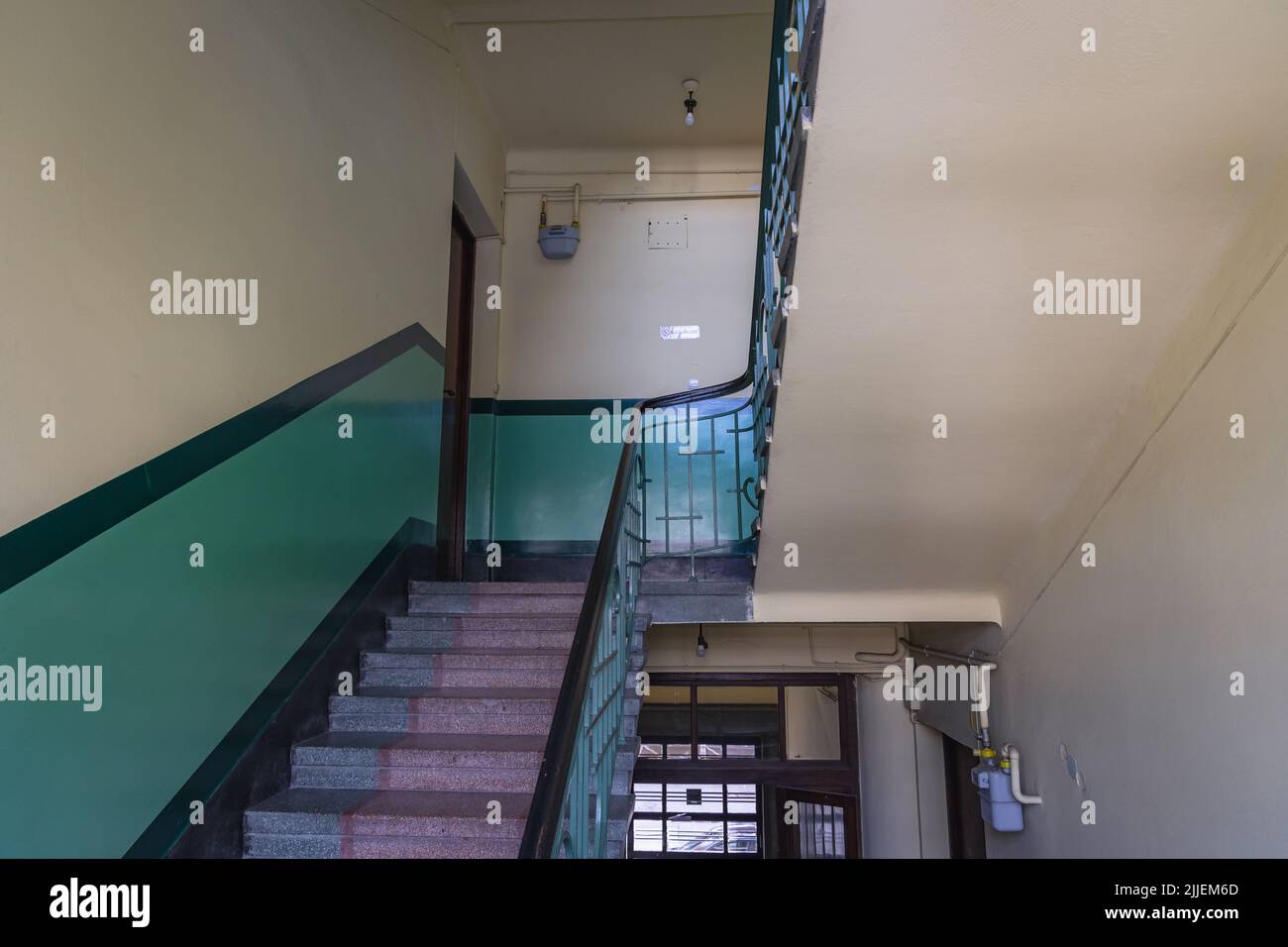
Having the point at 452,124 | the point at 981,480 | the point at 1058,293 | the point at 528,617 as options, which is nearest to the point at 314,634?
the point at 528,617

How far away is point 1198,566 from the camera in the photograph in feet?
7.42

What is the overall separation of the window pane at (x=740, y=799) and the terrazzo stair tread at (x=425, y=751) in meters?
3.33

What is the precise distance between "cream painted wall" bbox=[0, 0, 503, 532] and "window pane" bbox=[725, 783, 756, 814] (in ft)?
13.4

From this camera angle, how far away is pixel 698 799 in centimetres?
578

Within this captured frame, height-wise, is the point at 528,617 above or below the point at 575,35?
below

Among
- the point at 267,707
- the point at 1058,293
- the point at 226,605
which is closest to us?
the point at 1058,293

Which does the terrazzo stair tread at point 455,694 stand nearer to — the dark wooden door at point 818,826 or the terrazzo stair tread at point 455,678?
the terrazzo stair tread at point 455,678

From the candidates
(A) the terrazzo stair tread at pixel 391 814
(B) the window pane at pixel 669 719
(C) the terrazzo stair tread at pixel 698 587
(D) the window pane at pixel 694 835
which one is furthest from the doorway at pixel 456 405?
(D) the window pane at pixel 694 835

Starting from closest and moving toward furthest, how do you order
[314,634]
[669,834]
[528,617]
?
1. [314,634]
2. [528,617]
3. [669,834]

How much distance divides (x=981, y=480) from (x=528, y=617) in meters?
2.07

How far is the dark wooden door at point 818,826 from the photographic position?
5301 mm

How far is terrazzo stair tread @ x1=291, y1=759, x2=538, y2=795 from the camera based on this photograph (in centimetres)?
285

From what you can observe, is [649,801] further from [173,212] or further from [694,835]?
[173,212]

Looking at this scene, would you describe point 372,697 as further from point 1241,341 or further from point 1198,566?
point 1241,341
